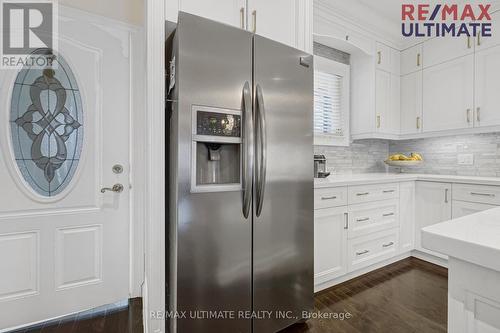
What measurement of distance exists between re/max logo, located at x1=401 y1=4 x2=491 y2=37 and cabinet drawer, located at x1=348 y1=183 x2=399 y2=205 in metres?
1.82

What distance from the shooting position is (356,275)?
7.64 ft

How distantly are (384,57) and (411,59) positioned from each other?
0.39 metres

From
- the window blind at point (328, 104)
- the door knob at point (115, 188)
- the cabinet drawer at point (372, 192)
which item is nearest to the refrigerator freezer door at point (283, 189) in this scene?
the cabinet drawer at point (372, 192)

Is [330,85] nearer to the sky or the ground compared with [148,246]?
nearer to the sky

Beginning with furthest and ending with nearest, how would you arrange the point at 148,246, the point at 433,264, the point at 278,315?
the point at 433,264, the point at 278,315, the point at 148,246

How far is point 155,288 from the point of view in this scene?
1.28 m

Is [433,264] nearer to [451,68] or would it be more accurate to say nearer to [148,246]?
[451,68]

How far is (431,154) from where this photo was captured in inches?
124

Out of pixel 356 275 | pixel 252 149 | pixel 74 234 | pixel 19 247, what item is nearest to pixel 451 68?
pixel 356 275

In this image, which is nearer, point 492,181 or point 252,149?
point 252,149

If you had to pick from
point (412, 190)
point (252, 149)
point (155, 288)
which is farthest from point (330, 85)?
point (155, 288)

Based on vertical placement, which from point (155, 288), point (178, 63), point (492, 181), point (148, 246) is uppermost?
point (178, 63)

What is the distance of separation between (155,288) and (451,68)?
3569 millimetres

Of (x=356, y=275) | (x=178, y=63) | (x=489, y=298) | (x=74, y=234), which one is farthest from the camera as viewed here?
(x=356, y=275)
